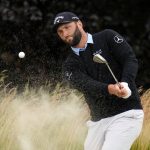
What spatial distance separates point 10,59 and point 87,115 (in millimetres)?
3386

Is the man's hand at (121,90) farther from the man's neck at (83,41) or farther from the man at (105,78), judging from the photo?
the man's neck at (83,41)

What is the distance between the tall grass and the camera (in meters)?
8.40

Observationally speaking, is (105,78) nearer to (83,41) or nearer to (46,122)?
(83,41)

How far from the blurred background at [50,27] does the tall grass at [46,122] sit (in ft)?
8.14

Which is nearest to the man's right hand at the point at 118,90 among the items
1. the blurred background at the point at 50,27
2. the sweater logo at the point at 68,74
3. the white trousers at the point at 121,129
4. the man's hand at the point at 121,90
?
the man's hand at the point at 121,90

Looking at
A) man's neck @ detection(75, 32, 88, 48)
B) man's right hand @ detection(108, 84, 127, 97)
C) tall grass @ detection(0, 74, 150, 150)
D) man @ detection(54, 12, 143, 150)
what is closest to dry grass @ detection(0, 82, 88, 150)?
tall grass @ detection(0, 74, 150, 150)

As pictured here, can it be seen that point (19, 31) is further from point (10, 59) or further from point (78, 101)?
point (78, 101)

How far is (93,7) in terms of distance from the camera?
12320 millimetres

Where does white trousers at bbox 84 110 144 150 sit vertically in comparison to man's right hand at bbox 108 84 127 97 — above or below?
below

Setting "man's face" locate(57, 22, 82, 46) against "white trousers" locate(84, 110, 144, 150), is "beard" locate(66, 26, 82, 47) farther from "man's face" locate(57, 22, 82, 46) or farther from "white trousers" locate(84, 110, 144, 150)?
"white trousers" locate(84, 110, 144, 150)

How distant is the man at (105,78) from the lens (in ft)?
22.9

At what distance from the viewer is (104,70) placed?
277 inches

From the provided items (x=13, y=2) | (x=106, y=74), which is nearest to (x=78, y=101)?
(x=106, y=74)

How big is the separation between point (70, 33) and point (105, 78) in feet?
1.46
